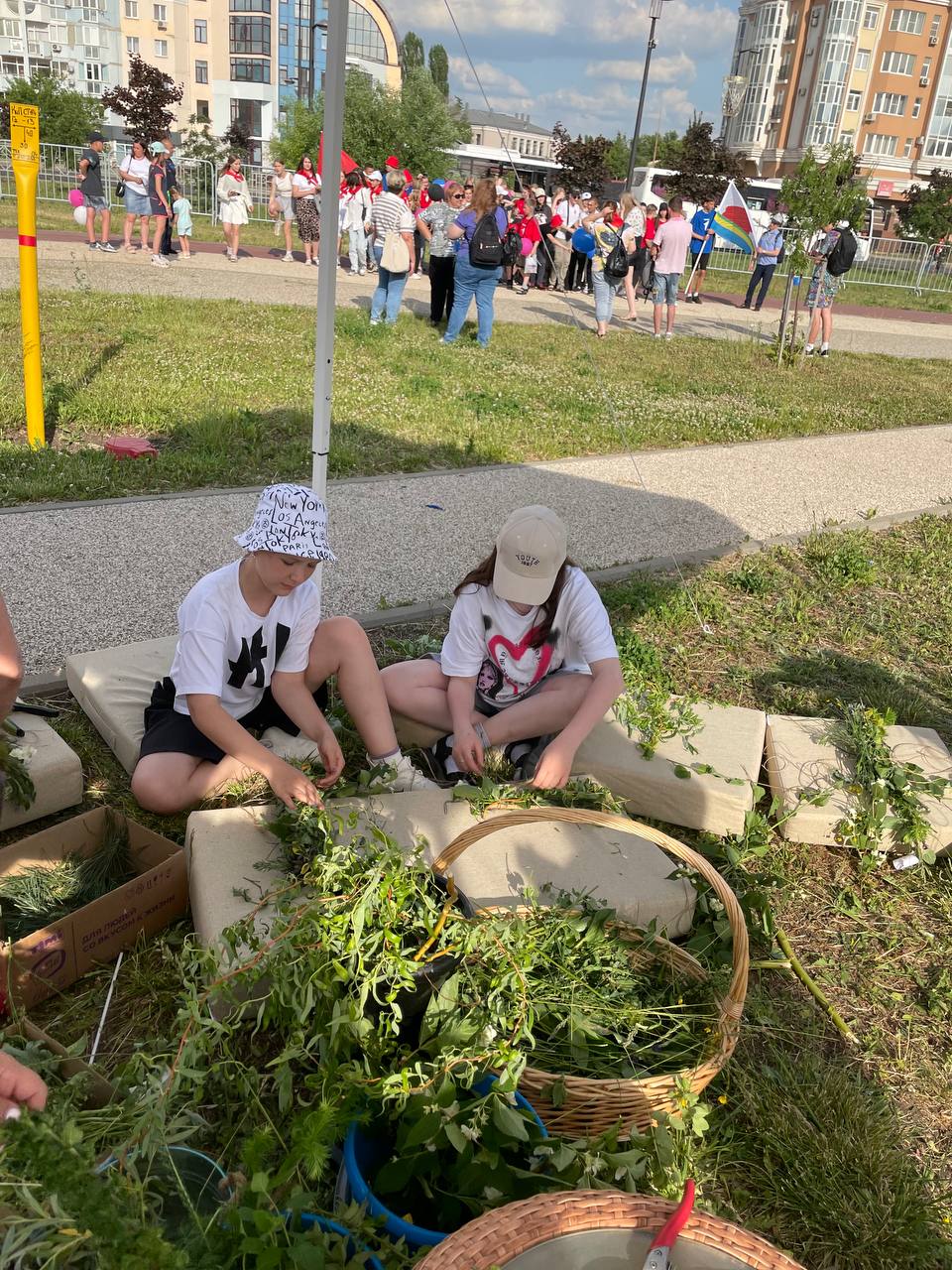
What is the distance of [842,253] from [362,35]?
33.2 feet

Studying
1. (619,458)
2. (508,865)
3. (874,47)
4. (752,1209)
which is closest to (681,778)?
(508,865)

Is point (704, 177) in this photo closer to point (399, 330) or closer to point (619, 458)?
point (399, 330)

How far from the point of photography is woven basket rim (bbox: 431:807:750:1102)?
6.22 feet

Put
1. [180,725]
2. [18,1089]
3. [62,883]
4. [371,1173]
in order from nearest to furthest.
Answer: [18,1089] → [371,1173] → [62,883] → [180,725]

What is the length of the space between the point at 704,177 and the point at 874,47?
44588mm

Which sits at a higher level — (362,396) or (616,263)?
(616,263)

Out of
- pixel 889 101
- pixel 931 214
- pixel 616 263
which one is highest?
pixel 889 101

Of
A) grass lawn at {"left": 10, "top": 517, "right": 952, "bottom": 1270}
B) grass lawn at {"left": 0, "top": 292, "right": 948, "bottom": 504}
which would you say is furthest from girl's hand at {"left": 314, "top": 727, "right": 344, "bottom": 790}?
grass lawn at {"left": 0, "top": 292, "right": 948, "bottom": 504}

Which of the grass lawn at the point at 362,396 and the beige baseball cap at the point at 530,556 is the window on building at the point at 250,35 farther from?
the beige baseball cap at the point at 530,556

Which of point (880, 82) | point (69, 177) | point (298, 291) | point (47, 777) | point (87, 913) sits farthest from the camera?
point (880, 82)

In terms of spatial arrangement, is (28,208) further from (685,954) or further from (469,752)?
(685,954)

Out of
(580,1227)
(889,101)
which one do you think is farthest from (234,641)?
(889,101)

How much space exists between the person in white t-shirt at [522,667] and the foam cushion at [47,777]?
3.47ft

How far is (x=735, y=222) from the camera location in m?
16.8
